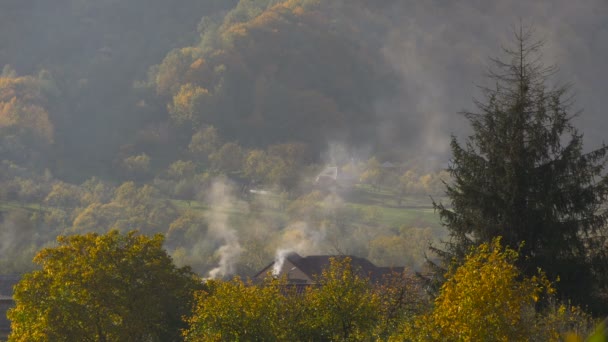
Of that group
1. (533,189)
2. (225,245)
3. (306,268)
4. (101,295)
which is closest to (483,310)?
(533,189)

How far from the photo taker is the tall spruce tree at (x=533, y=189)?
36000 millimetres

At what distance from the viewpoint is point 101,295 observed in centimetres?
4378

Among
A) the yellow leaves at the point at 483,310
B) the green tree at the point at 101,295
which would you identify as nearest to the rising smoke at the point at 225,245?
the green tree at the point at 101,295

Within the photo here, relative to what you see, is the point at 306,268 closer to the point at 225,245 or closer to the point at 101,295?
the point at 225,245

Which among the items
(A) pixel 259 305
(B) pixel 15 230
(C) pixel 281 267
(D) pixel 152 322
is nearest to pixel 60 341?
(D) pixel 152 322

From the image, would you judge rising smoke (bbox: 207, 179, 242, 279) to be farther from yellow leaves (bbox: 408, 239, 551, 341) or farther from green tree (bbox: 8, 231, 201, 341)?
yellow leaves (bbox: 408, 239, 551, 341)

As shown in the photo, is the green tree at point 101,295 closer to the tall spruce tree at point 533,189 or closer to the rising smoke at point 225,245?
the tall spruce tree at point 533,189

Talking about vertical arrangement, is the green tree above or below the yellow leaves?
above

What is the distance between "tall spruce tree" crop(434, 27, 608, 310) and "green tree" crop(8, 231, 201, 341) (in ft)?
49.9

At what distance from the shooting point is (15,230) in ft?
594

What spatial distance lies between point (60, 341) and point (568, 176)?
24.7 meters

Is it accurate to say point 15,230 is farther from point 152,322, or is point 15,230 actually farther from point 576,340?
point 576,340

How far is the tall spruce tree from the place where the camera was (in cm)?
3600

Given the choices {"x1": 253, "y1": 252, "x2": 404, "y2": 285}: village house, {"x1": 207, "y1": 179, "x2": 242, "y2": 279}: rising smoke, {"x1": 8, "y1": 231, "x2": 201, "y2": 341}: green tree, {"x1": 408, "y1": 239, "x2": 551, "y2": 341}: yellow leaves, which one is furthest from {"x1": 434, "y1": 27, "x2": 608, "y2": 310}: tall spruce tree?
{"x1": 207, "y1": 179, "x2": 242, "y2": 279}: rising smoke
